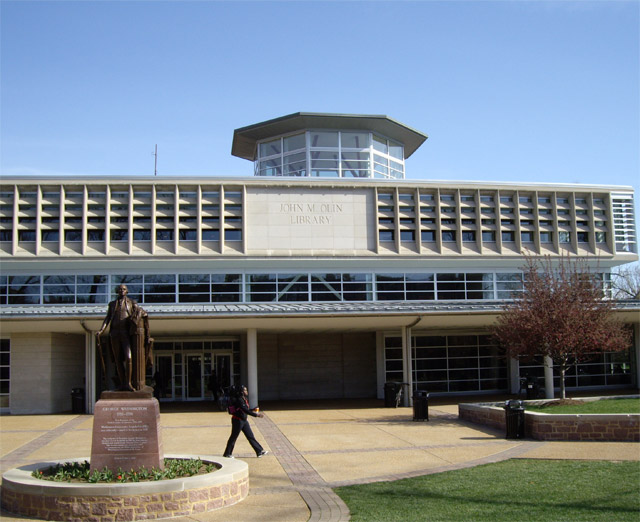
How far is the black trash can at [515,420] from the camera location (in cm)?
1622

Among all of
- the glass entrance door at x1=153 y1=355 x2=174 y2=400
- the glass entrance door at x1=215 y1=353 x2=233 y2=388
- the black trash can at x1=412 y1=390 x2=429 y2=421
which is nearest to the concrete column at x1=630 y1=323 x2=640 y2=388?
the black trash can at x1=412 y1=390 x2=429 y2=421

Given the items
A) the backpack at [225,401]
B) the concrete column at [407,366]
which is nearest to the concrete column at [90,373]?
the backpack at [225,401]

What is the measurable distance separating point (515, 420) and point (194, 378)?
56.9 feet

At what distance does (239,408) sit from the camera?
13648 mm

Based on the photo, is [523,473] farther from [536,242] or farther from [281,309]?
[536,242]

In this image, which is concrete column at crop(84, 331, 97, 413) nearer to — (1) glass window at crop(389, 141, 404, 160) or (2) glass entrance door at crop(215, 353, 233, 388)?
(2) glass entrance door at crop(215, 353, 233, 388)

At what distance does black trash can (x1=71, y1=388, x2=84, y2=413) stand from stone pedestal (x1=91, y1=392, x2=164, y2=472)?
51.4 ft

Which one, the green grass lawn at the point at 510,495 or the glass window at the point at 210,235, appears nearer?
the green grass lawn at the point at 510,495

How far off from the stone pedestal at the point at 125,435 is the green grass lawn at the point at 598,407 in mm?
10651

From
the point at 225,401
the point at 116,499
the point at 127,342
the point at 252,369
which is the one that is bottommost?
the point at 116,499

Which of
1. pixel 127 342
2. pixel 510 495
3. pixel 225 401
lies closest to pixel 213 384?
pixel 225 401

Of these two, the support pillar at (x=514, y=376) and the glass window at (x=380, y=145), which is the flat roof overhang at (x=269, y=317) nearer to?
the support pillar at (x=514, y=376)

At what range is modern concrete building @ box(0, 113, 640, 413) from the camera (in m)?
30.1

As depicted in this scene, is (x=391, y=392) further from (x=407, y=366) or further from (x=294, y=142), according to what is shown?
(x=294, y=142)
